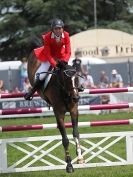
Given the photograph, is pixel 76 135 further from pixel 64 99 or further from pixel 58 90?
pixel 58 90

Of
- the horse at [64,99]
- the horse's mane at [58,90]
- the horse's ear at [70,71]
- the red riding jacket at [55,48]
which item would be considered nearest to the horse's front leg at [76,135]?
the horse at [64,99]

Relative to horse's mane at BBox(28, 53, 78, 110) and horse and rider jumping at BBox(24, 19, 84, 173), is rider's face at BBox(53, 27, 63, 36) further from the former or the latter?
horse's mane at BBox(28, 53, 78, 110)

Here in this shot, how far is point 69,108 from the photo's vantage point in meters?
8.94

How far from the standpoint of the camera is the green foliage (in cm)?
4550

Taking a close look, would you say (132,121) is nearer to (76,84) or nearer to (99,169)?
(99,169)

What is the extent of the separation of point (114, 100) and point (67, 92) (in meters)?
13.1

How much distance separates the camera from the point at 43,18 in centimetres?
4656

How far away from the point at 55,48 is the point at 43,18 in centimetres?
3769

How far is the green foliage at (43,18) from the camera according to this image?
45.5 metres

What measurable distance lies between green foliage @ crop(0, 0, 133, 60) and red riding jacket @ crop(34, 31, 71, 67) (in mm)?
35340

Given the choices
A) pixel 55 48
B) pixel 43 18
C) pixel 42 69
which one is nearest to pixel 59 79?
pixel 55 48

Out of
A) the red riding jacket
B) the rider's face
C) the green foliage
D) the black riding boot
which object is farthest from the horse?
the green foliage

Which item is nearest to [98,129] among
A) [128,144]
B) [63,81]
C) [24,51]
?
[128,144]

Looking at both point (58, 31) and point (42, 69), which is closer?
point (58, 31)
